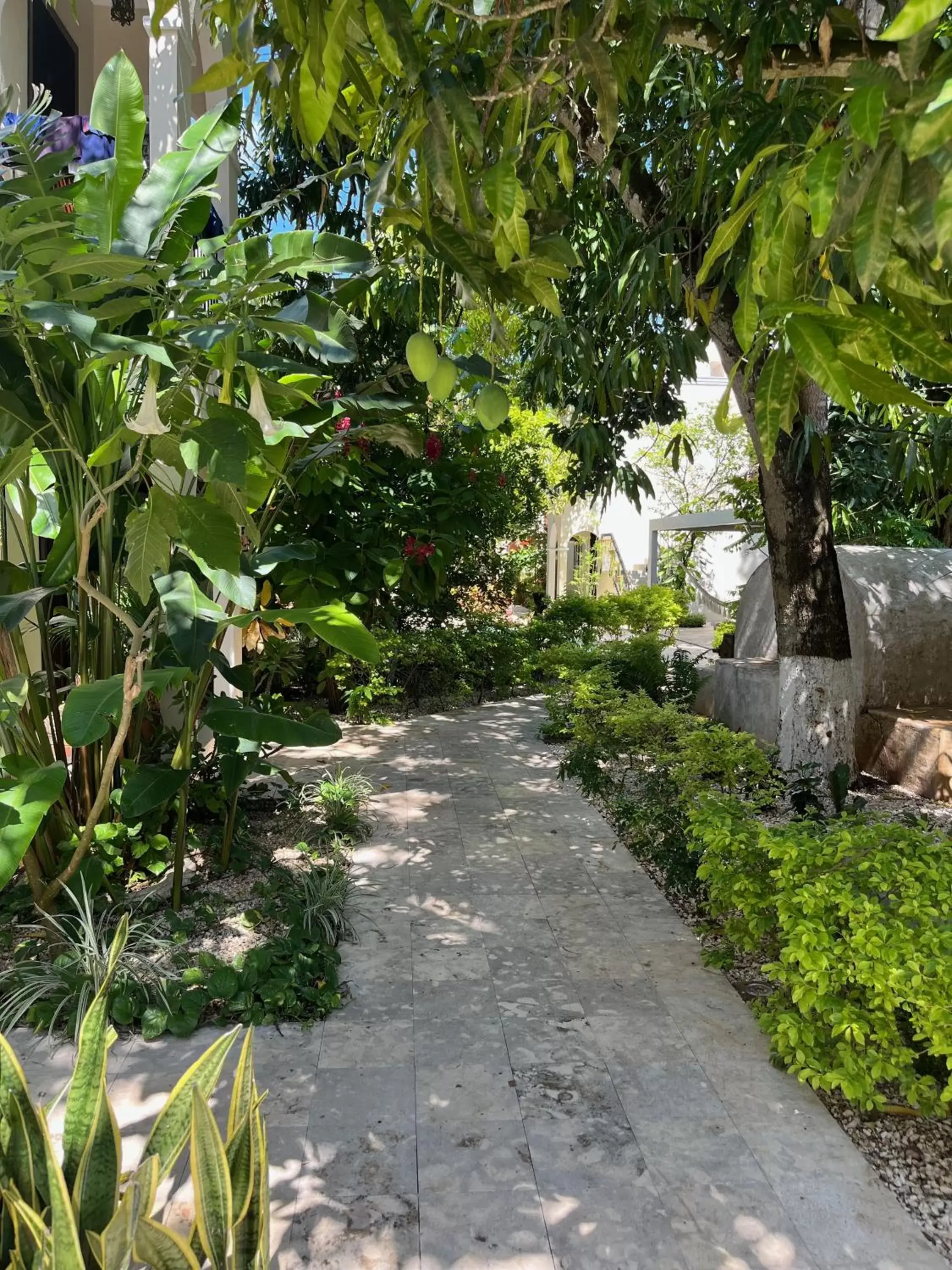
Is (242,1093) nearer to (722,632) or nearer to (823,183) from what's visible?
(823,183)

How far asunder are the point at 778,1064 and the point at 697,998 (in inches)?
20.4

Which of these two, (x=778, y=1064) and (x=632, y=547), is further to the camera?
(x=632, y=547)

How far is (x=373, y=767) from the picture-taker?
24.1ft

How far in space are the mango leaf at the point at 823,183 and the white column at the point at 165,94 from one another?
5.90 m

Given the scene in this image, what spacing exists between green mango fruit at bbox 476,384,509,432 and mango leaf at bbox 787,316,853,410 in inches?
32.9

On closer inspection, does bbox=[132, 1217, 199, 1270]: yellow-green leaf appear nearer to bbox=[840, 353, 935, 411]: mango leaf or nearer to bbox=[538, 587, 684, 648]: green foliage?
bbox=[840, 353, 935, 411]: mango leaf

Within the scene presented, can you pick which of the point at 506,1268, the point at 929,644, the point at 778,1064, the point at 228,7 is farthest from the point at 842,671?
the point at 228,7

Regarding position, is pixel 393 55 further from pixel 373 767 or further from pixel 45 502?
pixel 373 767

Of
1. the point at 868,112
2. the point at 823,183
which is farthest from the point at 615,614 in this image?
the point at 868,112

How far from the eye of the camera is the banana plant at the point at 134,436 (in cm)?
243

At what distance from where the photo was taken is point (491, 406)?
6.73 ft

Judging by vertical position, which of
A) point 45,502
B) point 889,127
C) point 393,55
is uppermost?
point 393,55

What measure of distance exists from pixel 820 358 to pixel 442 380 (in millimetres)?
985

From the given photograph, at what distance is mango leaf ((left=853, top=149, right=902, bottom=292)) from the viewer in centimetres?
127
